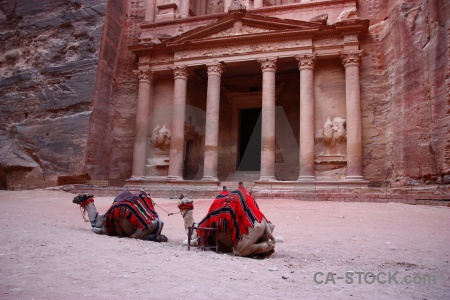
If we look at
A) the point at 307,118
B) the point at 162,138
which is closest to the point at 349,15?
the point at 307,118

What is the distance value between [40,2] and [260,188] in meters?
15.8

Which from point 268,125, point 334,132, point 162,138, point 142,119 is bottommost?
point 162,138

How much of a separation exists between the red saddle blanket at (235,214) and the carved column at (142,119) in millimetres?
13596

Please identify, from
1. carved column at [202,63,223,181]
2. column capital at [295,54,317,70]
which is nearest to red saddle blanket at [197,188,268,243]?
carved column at [202,63,223,181]

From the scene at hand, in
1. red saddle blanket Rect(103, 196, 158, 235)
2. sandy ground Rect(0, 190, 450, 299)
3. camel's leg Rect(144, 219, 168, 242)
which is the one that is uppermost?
red saddle blanket Rect(103, 196, 158, 235)

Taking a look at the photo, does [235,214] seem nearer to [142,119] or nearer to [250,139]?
[142,119]

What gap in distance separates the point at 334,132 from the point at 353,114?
1.13 meters

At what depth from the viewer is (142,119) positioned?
19.0 metres

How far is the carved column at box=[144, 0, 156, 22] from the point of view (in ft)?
69.0

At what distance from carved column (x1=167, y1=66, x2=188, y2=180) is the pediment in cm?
160

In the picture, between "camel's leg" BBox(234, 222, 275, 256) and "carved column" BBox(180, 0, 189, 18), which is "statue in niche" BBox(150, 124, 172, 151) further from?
"camel's leg" BBox(234, 222, 275, 256)

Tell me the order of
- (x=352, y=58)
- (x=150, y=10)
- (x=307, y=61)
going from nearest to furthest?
(x=352, y=58) → (x=307, y=61) → (x=150, y=10)

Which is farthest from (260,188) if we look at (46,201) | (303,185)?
(46,201)

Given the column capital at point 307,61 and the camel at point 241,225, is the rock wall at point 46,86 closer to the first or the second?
the column capital at point 307,61
